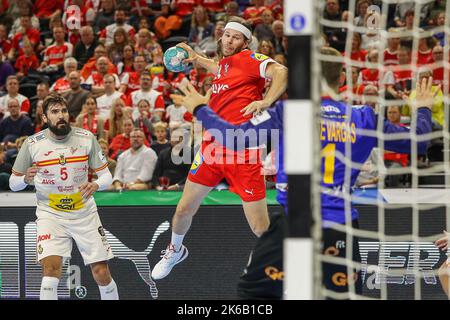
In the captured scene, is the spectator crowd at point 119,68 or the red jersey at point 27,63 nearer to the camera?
the spectator crowd at point 119,68

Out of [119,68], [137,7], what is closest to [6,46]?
[137,7]

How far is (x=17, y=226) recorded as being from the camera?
35.2ft

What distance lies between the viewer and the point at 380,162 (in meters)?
8.95

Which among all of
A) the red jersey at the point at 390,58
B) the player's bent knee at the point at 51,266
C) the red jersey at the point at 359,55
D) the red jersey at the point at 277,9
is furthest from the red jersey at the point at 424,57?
the player's bent knee at the point at 51,266

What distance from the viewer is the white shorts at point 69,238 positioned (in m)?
8.73

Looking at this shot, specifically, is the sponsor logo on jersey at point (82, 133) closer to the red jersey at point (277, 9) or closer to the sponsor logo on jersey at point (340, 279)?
the sponsor logo on jersey at point (340, 279)

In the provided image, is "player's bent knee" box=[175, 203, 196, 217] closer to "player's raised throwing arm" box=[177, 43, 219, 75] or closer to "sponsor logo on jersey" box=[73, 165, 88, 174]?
"sponsor logo on jersey" box=[73, 165, 88, 174]

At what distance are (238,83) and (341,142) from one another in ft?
7.66

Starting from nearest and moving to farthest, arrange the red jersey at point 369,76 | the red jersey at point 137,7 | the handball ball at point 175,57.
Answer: the handball ball at point 175,57
the red jersey at point 369,76
the red jersey at point 137,7

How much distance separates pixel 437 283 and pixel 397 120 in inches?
102

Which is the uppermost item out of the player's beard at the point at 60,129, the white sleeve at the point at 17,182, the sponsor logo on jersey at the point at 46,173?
the player's beard at the point at 60,129

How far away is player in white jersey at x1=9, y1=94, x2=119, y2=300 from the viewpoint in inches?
345

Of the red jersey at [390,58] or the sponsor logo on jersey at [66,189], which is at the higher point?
the red jersey at [390,58]
